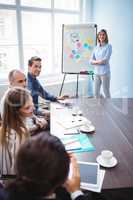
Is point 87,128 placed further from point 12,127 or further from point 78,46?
point 78,46

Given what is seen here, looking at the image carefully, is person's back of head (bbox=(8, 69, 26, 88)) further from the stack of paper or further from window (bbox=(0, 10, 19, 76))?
window (bbox=(0, 10, 19, 76))

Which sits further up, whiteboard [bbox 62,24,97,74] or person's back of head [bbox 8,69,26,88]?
→ whiteboard [bbox 62,24,97,74]

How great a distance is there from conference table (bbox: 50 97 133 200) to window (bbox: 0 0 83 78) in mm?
2402

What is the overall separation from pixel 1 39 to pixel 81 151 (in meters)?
3.54

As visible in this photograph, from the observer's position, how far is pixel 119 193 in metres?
1.17

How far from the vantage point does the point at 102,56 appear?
375cm

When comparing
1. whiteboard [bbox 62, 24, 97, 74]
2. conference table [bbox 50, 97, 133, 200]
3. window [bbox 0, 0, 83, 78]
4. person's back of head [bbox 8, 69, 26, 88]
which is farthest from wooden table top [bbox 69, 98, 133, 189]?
window [bbox 0, 0, 83, 78]

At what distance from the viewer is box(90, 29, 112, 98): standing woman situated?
3.67m

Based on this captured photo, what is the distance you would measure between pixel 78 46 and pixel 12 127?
311 centimetres

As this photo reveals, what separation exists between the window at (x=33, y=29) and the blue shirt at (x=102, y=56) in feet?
4.28

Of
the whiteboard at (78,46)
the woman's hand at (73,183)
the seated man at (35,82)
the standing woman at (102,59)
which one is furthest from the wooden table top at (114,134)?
the whiteboard at (78,46)

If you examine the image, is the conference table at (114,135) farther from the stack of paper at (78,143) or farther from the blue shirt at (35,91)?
the blue shirt at (35,91)

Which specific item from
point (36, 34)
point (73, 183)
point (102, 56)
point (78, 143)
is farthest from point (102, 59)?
point (73, 183)

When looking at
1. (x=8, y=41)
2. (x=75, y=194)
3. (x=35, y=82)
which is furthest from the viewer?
(x=8, y=41)
